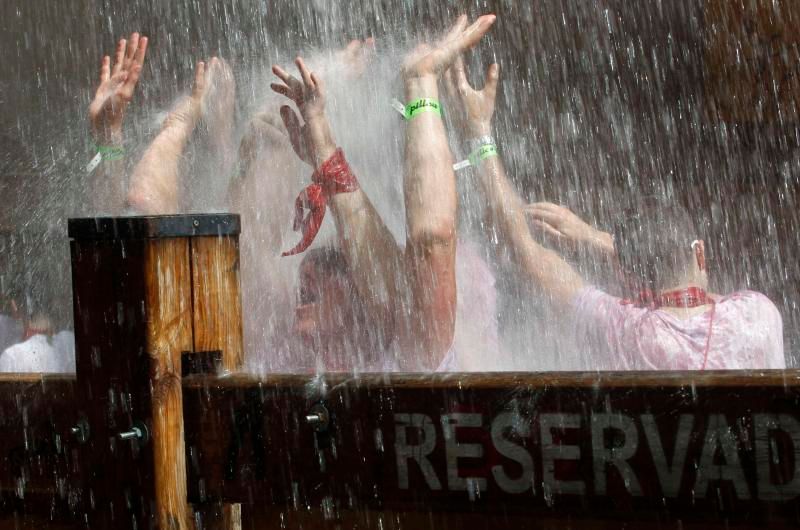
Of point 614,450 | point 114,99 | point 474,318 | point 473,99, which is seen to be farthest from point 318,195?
point 614,450

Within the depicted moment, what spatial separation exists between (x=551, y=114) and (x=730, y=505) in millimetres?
2370

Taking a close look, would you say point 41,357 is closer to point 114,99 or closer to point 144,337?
point 114,99

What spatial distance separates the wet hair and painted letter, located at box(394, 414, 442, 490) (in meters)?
1.20

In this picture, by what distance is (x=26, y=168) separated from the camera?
4125 millimetres

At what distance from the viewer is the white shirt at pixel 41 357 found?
2717mm

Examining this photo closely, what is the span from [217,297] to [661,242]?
1219mm

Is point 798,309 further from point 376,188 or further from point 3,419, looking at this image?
point 3,419

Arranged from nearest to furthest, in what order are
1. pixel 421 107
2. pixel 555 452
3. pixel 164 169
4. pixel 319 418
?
pixel 555 452 → pixel 319 418 → pixel 421 107 → pixel 164 169

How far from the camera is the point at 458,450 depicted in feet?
4.00

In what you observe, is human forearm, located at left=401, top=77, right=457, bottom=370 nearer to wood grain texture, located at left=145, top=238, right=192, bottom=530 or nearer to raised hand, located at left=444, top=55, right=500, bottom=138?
raised hand, located at left=444, top=55, right=500, bottom=138

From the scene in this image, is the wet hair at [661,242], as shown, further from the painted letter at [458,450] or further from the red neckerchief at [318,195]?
the painted letter at [458,450]

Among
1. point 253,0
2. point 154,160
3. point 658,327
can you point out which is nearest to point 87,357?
point 658,327

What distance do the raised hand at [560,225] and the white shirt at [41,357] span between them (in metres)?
1.28

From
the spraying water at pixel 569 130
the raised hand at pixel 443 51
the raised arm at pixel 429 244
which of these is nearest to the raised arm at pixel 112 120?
the spraying water at pixel 569 130
